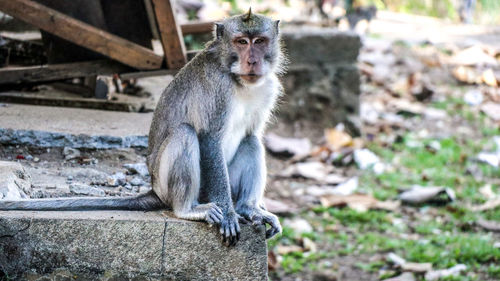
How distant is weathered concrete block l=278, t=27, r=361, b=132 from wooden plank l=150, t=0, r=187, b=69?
3.40 meters

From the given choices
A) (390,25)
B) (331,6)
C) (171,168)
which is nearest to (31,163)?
(171,168)

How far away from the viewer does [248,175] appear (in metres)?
4.31

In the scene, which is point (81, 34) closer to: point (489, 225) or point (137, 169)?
point (137, 169)

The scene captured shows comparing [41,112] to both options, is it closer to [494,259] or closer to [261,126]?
[261,126]

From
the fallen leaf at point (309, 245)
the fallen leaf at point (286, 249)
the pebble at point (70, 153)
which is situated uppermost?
the pebble at point (70, 153)

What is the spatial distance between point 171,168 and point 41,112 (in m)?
2.24

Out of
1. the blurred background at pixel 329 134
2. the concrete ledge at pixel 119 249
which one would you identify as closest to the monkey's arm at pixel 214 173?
the concrete ledge at pixel 119 249

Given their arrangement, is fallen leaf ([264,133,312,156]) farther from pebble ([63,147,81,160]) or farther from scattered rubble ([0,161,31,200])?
scattered rubble ([0,161,31,200])

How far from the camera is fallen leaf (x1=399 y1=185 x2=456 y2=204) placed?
294 inches

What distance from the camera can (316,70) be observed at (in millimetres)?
9414

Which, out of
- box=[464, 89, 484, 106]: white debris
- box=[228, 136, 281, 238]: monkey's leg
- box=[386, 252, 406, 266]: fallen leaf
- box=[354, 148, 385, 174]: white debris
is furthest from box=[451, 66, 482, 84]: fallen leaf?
box=[228, 136, 281, 238]: monkey's leg

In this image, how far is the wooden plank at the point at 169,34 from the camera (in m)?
5.83

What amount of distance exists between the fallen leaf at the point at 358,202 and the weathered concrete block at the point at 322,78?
6.69ft

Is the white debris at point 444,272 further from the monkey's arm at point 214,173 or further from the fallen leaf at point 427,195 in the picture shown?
the monkey's arm at point 214,173
